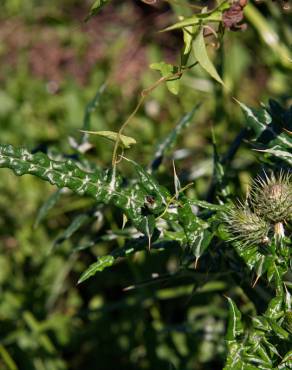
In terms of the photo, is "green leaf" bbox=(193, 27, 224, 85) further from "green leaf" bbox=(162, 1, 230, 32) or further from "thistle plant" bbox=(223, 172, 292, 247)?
"thistle plant" bbox=(223, 172, 292, 247)

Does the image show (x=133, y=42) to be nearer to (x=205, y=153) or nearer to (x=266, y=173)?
(x=205, y=153)

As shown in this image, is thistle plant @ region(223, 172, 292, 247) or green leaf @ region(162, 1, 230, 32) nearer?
green leaf @ region(162, 1, 230, 32)

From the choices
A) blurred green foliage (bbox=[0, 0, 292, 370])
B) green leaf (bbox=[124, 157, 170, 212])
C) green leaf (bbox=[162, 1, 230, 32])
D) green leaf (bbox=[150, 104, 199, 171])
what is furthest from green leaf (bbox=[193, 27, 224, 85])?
green leaf (bbox=[150, 104, 199, 171])

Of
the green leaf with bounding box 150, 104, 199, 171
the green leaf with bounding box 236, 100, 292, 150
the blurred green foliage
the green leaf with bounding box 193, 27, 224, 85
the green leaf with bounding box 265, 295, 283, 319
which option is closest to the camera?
the green leaf with bounding box 193, 27, 224, 85

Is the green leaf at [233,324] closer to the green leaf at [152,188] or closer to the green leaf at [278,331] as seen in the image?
the green leaf at [278,331]

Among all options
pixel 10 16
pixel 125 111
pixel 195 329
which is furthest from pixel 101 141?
pixel 10 16

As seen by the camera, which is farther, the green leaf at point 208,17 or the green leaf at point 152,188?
the green leaf at point 152,188

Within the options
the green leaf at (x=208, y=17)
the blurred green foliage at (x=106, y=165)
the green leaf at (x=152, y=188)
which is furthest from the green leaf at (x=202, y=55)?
the blurred green foliage at (x=106, y=165)
